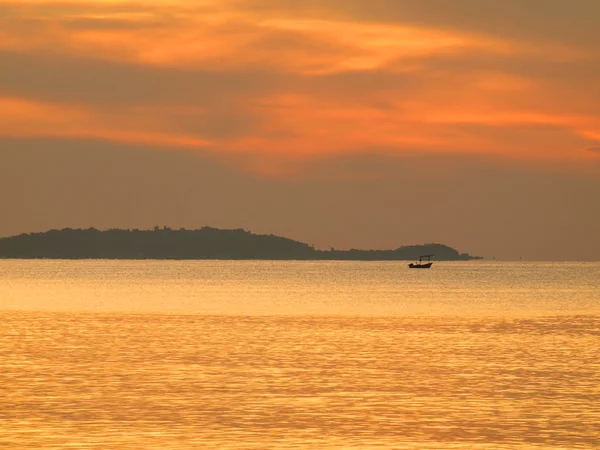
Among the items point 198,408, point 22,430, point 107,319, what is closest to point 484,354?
point 198,408

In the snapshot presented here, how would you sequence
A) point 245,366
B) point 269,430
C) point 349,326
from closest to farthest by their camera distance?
point 269,430 < point 245,366 < point 349,326

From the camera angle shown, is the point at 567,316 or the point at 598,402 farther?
the point at 567,316

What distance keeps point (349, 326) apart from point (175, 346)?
24624 millimetres

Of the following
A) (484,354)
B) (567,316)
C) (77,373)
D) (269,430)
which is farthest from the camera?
(567,316)

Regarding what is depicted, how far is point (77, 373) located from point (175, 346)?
1574cm

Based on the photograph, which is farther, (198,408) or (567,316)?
(567,316)

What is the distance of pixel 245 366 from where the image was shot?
5431 centimetres

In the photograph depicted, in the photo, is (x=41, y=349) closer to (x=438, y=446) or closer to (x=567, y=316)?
(x=438, y=446)

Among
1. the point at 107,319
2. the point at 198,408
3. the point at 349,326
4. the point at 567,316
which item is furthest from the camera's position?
the point at 567,316

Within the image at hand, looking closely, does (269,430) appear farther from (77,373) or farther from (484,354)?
(484,354)

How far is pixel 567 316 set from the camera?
106312 mm

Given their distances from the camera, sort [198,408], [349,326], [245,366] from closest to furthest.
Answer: [198,408] < [245,366] < [349,326]

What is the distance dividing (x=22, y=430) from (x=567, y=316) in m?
79.3

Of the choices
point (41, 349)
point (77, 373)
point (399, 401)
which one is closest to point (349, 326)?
point (41, 349)
